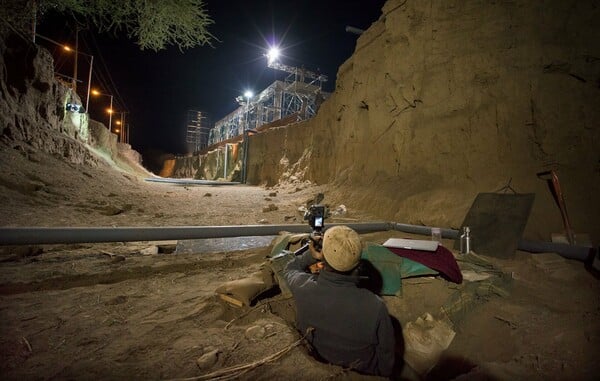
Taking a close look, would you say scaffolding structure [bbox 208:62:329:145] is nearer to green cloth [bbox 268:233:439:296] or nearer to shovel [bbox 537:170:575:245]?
shovel [bbox 537:170:575:245]

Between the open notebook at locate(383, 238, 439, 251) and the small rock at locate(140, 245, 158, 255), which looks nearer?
the open notebook at locate(383, 238, 439, 251)

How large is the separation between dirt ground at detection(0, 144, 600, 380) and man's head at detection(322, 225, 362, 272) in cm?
79

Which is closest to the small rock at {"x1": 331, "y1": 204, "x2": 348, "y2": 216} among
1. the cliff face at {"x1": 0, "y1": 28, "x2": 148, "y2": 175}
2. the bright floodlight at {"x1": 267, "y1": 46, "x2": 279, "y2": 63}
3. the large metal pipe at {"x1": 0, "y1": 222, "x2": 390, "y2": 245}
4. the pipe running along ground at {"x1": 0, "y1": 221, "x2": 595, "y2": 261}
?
the pipe running along ground at {"x1": 0, "y1": 221, "x2": 595, "y2": 261}

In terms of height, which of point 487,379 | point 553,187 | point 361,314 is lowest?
point 487,379

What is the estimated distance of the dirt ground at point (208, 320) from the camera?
1.93 meters

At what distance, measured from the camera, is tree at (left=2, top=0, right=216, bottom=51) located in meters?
5.52

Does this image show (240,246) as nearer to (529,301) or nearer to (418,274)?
(418,274)

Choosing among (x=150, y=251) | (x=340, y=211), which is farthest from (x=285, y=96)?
(x=150, y=251)

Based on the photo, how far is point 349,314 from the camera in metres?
1.98

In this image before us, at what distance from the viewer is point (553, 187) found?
4648 mm

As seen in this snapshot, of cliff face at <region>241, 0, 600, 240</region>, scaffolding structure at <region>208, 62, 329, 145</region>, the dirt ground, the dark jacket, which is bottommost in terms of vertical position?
the dirt ground

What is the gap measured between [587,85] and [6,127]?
14291mm

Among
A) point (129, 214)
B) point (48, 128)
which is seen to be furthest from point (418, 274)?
point (48, 128)

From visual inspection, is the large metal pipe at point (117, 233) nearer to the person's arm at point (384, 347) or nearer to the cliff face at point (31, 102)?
the person's arm at point (384, 347)
